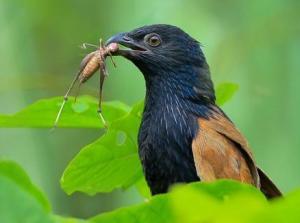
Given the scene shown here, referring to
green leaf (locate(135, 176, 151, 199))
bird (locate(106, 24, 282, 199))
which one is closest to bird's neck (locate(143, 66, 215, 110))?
bird (locate(106, 24, 282, 199))

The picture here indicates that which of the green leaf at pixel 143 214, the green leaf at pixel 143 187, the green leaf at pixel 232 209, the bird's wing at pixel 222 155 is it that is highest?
the green leaf at pixel 232 209

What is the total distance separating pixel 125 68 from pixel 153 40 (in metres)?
2.24

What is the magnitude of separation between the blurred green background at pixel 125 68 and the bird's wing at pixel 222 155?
1.30 metres

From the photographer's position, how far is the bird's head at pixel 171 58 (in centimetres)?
321

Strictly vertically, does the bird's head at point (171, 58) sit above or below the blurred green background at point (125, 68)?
above

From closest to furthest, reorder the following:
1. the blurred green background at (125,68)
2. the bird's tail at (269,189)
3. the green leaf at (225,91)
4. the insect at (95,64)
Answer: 1. the green leaf at (225,91)
2. the bird's tail at (269,189)
3. the insect at (95,64)
4. the blurred green background at (125,68)

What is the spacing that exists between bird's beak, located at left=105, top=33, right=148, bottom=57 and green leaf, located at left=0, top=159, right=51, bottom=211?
2.03 meters

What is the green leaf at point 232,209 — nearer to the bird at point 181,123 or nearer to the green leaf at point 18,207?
the green leaf at point 18,207

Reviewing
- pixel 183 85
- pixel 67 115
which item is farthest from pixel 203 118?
pixel 67 115

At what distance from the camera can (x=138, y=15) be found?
204 inches

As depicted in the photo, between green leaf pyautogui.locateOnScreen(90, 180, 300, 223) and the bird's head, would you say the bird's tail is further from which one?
green leaf pyautogui.locateOnScreen(90, 180, 300, 223)

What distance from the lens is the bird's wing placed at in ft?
8.39

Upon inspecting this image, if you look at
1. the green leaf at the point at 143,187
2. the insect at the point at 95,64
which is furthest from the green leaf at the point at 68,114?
the insect at the point at 95,64

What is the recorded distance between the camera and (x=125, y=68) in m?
5.49
